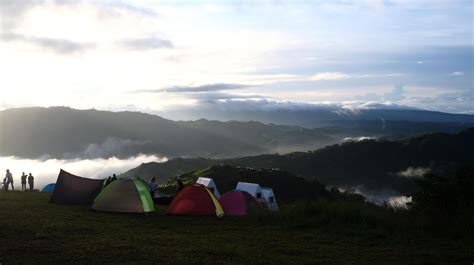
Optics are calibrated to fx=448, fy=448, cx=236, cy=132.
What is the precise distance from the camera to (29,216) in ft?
50.3

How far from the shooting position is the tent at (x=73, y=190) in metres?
21.1

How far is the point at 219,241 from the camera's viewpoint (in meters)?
12.2

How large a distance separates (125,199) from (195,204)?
287 cm

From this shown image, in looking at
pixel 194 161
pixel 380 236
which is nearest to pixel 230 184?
pixel 380 236

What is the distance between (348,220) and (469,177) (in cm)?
443

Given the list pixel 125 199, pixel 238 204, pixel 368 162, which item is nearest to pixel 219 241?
pixel 125 199

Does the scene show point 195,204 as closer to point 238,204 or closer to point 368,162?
point 238,204

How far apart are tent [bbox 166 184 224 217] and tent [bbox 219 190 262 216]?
1009mm

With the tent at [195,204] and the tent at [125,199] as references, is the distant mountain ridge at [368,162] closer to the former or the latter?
the tent at [125,199]

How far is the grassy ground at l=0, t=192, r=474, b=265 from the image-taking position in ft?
32.8

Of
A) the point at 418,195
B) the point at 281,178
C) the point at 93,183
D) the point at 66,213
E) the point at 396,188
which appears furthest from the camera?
the point at 396,188

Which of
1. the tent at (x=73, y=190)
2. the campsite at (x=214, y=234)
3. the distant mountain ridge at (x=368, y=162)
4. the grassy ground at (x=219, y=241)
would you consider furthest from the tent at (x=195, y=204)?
the distant mountain ridge at (x=368, y=162)

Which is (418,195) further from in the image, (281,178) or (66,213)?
(281,178)

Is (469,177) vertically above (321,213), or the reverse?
(469,177)
